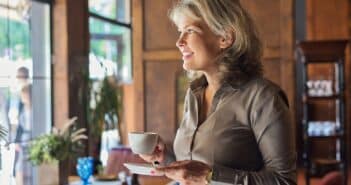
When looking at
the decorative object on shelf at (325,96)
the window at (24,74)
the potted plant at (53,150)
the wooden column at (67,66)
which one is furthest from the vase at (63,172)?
the decorative object on shelf at (325,96)

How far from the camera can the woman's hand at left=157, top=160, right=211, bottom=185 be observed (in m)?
1.16

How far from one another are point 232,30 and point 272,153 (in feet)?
1.12

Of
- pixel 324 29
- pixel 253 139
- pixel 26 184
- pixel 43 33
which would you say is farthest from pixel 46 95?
pixel 324 29

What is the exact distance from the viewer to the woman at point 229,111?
1219 millimetres

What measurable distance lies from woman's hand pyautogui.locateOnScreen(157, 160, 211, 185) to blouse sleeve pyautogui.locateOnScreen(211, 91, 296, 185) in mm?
31

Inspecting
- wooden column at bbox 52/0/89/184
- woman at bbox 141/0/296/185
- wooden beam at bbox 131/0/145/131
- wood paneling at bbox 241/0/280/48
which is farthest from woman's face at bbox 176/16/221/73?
wooden beam at bbox 131/0/145/131

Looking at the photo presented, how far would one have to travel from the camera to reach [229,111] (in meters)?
1.33

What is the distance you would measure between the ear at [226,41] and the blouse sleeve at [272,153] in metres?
0.20

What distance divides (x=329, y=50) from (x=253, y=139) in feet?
14.6

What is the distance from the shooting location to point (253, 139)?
50.5 inches

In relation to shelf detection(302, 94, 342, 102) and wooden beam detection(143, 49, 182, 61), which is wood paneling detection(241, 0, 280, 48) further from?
wooden beam detection(143, 49, 182, 61)

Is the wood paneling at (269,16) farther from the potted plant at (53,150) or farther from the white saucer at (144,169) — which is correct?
the white saucer at (144,169)

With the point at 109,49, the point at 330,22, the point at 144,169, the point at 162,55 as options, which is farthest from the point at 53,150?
the point at 330,22

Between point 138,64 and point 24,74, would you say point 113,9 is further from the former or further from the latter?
point 24,74
